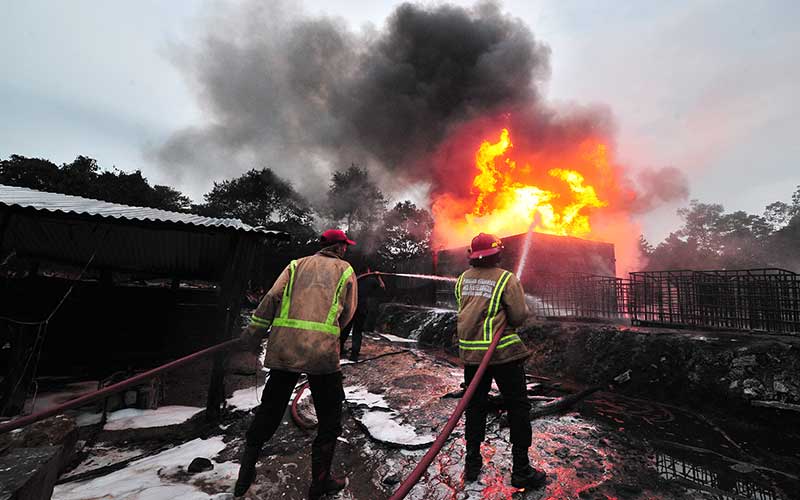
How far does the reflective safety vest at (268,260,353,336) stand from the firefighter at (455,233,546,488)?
112cm

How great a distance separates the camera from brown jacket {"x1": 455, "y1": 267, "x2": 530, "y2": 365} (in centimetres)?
290

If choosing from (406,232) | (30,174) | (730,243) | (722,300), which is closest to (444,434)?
(722,300)

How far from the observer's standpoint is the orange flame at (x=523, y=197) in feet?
66.0

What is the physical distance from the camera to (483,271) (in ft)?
10.3

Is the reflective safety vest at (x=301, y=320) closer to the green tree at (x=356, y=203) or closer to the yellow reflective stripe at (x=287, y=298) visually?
the yellow reflective stripe at (x=287, y=298)

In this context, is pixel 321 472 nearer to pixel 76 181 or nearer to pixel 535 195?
pixel 535 195

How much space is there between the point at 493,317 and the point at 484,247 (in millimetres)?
675

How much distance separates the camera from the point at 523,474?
2791 mm

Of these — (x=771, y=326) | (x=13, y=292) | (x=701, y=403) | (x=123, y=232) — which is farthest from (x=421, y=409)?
(x=771, y=326)

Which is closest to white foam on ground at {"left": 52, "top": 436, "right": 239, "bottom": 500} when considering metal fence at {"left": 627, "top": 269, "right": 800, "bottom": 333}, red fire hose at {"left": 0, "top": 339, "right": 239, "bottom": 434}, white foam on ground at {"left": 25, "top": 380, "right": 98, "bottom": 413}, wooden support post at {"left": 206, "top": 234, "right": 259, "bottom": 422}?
red fire hose at {"left": 0, "top": 339, "right": 239, "bottom": 434}

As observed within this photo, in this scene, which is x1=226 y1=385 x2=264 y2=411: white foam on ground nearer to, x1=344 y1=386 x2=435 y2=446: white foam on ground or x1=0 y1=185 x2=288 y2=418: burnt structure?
x1=0 y1=185 x2=288 y2=418: burnt structure

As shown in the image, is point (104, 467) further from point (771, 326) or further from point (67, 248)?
point (771, 326)

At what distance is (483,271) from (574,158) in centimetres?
2222

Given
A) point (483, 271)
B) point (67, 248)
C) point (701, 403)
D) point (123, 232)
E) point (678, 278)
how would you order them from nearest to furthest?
point (483, 271), point (701, 403), point (123, 232), point (67, 248), point (678, 278)
